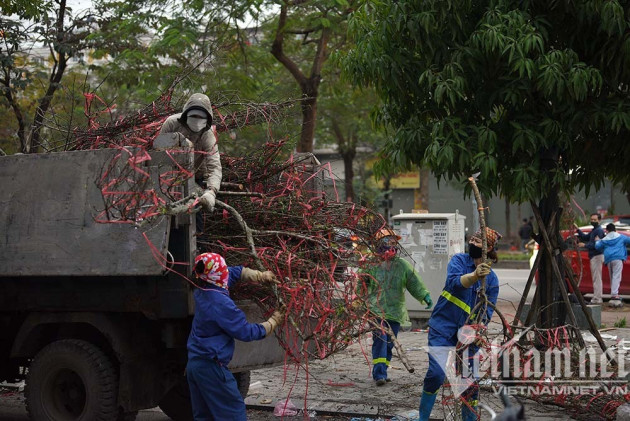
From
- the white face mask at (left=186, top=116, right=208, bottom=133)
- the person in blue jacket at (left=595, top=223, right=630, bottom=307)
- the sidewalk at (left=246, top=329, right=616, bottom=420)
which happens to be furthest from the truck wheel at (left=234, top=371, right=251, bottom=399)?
the person in blue jacket at (left=595, top=223, right=630, bottom=307)

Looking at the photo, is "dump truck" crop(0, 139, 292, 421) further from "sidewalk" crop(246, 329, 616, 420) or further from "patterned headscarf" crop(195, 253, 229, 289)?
"sidewalk" crop(246, 329, 616, 420)

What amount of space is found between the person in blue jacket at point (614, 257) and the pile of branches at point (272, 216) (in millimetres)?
10039

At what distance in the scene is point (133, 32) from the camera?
14.5 m

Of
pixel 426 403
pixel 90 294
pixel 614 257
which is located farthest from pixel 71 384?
pixel 614 257

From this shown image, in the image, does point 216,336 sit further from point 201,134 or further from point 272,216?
point 201,134

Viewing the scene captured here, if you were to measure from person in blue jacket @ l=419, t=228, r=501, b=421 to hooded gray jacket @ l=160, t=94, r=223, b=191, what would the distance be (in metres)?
2.04

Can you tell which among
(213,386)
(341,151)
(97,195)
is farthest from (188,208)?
(341,151)

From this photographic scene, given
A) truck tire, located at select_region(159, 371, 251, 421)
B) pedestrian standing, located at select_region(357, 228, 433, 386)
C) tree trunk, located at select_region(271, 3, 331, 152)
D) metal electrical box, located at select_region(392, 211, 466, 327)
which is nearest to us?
truck tire, located at select_region(159, 371, 251, 421)

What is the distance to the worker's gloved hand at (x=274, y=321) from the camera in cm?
548

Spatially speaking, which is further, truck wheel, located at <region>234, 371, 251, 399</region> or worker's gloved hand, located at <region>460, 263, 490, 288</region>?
truck wheel, located at <region>234, 371, 251, 399</region>

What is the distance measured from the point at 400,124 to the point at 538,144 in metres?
1.50

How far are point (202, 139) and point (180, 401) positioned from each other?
243 cm

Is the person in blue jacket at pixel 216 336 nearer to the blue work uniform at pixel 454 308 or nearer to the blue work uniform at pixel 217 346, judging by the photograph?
the blue work uniform at pixel 217 346

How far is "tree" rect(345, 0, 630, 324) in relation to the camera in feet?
24.9
